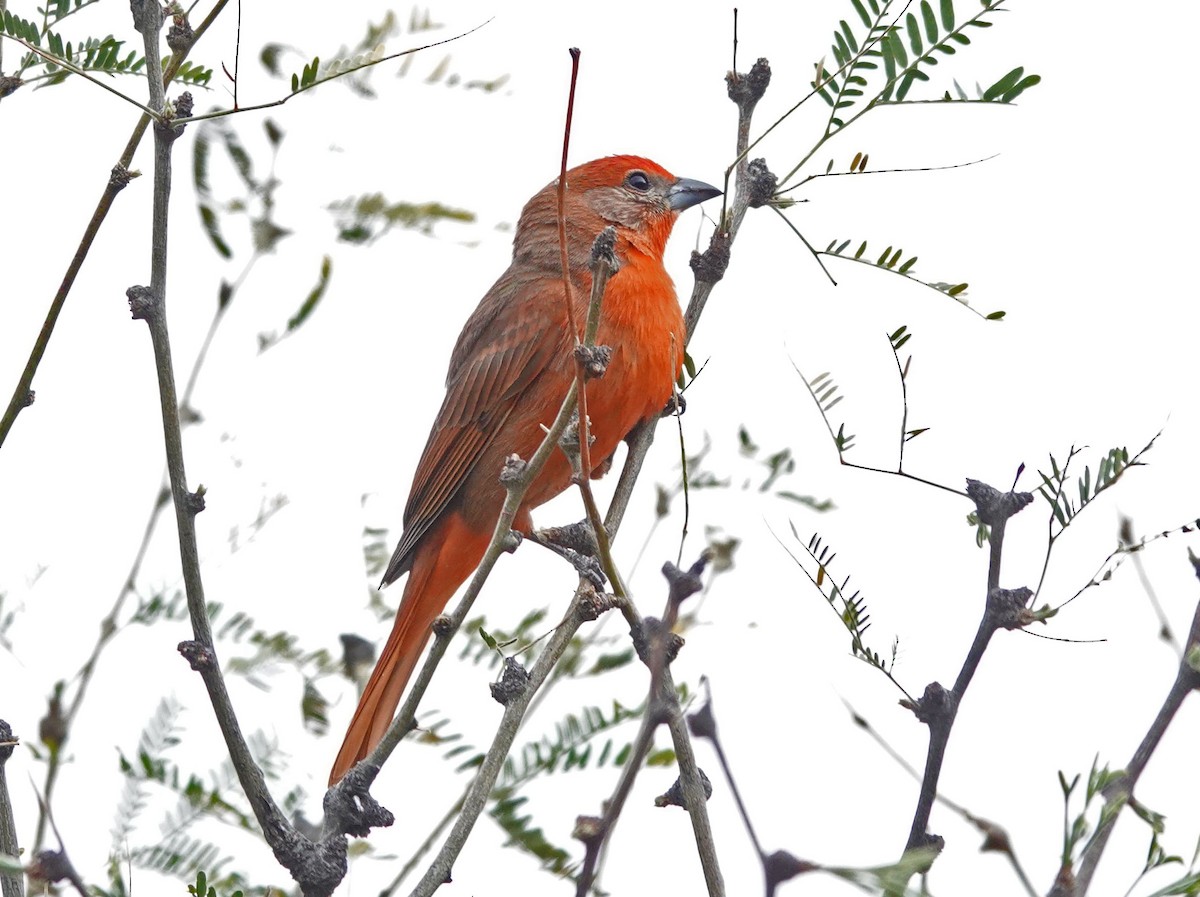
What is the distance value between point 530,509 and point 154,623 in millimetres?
2139

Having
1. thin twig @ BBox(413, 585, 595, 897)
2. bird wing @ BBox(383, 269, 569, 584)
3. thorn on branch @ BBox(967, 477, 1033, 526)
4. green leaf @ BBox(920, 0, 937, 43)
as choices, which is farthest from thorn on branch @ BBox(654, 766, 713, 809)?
bird wing @ BBox(383, 269, 569, 584)

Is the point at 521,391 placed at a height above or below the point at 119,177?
above

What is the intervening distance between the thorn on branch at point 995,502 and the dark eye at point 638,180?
4.34 meters

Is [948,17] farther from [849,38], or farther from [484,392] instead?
[484,392]

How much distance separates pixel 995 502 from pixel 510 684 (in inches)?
35.4

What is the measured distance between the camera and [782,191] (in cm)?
348

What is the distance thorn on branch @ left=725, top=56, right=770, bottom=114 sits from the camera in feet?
12.4

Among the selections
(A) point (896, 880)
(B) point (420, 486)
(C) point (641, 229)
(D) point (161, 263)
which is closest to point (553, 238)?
(C) point (641, 229)

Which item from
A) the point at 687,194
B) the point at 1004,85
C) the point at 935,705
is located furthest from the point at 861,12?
the point at 687,194

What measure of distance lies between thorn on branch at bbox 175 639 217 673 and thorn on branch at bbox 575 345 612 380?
816mm

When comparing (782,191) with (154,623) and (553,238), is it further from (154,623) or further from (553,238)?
(553,238)

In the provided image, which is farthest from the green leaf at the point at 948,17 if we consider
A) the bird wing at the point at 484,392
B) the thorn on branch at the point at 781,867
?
the bird wing at the point at 484,392

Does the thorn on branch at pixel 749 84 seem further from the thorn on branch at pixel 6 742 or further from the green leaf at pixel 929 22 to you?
the thorn on branch at pixel 6 742

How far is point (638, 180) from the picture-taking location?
6441 mm
